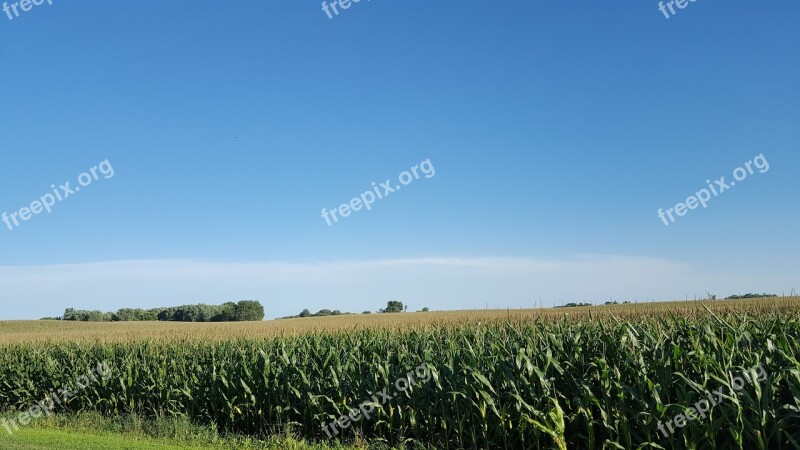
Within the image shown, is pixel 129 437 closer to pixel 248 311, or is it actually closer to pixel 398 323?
pixel 398 323

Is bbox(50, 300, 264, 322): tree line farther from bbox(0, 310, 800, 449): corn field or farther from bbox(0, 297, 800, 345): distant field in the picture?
bbox(0, 310, 800, 449): corn field

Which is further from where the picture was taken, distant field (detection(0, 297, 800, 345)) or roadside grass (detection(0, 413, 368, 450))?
distant field (detection(0, 297, 800, 345))

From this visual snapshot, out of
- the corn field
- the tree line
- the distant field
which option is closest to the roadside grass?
the corn field

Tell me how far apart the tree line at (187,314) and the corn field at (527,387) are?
85.3m

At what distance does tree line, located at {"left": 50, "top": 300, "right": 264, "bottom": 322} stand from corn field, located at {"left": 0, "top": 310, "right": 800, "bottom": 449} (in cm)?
8530

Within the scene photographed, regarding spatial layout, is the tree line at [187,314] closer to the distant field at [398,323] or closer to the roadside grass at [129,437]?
the distant field at [398,323]

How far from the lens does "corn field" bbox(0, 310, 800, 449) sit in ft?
29.2

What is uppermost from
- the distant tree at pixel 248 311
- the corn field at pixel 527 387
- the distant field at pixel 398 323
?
the distant tree at pixel 248 311

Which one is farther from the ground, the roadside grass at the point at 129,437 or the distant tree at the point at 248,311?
the distant tree at the point at 248,311

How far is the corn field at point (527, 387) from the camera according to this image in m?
8.91

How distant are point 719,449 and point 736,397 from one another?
0.87 m

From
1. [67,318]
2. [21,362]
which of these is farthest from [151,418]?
[67,318]

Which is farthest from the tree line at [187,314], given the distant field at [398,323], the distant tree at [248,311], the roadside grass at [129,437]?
the roadside grass at [129,437]

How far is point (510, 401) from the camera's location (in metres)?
10.7
